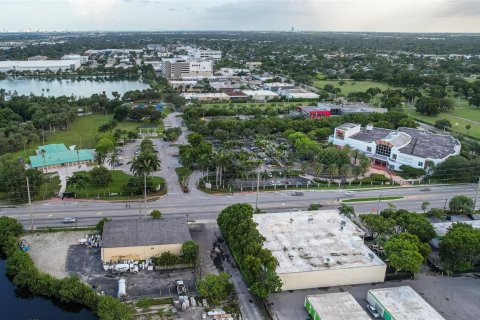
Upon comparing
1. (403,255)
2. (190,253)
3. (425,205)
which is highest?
(403,255)

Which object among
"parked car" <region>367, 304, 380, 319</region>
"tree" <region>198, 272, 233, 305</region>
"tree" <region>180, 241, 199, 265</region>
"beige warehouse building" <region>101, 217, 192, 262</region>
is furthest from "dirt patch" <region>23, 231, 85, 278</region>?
"parked car" <region>367, 304, 380, 319</region>

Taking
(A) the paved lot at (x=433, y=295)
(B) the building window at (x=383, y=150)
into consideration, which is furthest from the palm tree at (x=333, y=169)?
(A) the paved lot at (x=433, y=295)

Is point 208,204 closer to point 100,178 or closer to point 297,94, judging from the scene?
point 100,178

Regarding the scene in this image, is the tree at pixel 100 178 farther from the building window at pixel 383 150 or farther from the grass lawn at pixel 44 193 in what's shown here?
the building window at pixel 383 150

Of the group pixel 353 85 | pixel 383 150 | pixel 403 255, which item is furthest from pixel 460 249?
pixel 353 85

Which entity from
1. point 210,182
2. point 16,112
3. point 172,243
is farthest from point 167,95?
point 172,243
